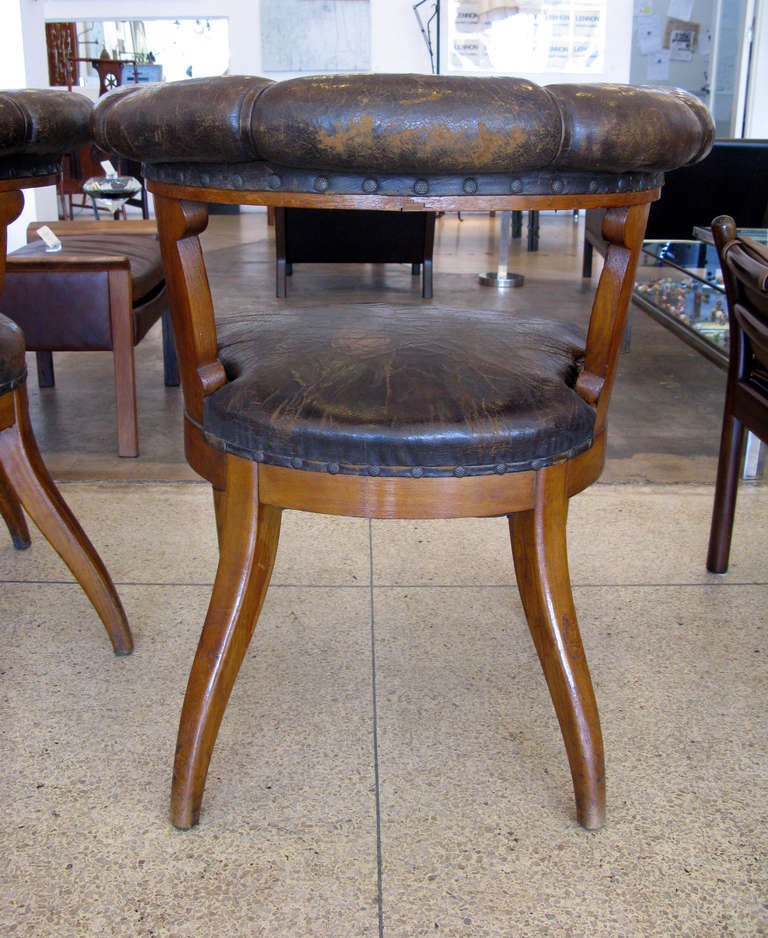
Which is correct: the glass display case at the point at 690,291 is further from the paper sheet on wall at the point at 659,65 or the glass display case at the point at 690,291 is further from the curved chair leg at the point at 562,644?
the paper sheet on wall at the point at 659,65

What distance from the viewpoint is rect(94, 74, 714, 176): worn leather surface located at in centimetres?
92

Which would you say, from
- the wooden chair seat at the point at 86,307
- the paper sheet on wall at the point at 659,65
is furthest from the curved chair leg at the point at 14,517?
the paper sheet on wall at the point at 659,65

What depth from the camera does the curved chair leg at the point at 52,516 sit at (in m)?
1.48

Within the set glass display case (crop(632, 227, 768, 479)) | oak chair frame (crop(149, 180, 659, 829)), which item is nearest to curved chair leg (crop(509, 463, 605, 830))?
oak chair frame (crop(149, 180, 659, 829))

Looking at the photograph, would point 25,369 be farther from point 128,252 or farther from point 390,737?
point 128,252

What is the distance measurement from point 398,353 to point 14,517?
1.05 m

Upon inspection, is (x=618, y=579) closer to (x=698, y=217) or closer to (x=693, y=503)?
(x=693, y=503)

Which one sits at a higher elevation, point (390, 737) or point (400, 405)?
point (400, 405)

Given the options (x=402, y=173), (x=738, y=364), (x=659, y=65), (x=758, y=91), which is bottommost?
(x=738, y=364)

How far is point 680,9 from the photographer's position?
9.68 meters

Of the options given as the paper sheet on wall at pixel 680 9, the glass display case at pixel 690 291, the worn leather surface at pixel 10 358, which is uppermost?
the paper sheet on wall at pixel 680 9

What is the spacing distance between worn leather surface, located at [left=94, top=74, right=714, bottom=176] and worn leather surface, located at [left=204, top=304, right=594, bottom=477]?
25cm

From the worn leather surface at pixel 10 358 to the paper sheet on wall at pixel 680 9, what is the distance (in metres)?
9.83

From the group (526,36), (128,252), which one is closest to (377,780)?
(128,252)
